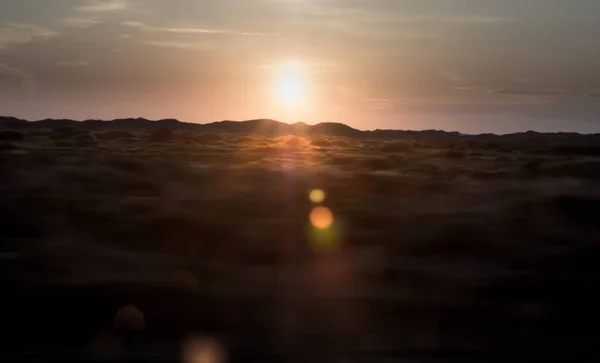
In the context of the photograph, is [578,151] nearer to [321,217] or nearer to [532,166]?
[532,166]

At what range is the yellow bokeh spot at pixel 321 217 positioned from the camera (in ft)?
27.1

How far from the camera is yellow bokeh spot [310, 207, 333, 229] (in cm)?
827

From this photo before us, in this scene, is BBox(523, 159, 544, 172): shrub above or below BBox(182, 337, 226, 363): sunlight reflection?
above

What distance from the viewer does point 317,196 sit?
10555 millimetres

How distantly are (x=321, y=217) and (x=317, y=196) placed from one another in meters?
1.83

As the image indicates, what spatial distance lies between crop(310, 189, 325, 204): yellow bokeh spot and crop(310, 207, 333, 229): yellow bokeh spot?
67cm

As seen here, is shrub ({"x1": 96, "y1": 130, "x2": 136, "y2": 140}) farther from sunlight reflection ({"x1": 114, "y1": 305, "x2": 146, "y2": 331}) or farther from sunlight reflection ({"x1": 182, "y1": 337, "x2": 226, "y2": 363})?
sunlight reflection ({"x1": 182, "y1": 337, "x2": 226, "y2": 363})

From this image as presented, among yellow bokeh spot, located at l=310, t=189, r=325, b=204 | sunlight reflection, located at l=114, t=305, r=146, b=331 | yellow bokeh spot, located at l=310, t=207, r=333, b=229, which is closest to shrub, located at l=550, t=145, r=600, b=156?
yellow bokeh spot, located at l=310, t=189, r=325, b=204

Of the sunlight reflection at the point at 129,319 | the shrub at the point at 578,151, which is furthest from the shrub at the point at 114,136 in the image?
the sunlight reflection at the point at 129,319

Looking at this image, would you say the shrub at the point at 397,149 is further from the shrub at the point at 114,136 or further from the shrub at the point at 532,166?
the shrub at the point at 532,166

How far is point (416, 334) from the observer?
525 cm

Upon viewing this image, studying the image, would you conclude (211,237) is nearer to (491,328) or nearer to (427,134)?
(491,328)

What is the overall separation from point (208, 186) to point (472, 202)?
376cm

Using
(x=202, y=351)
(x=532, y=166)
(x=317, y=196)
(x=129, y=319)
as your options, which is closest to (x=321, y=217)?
(x=317, y=196)
